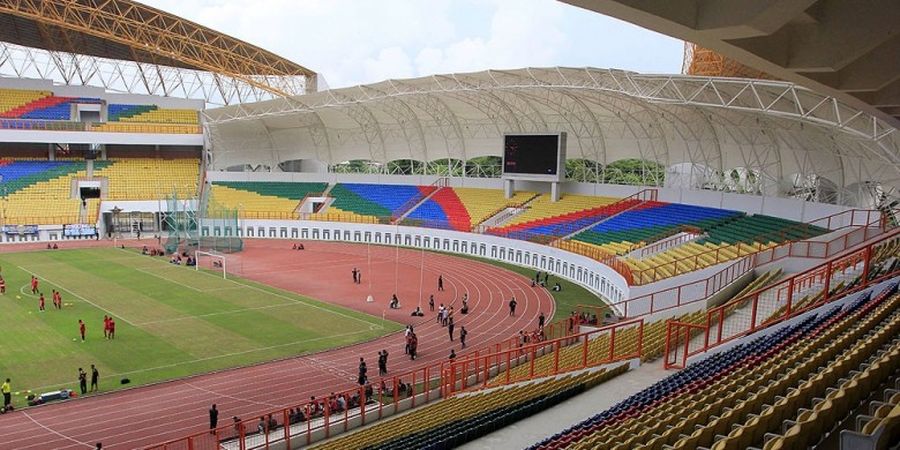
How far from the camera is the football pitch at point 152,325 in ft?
67.2

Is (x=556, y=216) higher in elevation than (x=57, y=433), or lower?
higher

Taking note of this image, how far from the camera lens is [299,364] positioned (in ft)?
69.7

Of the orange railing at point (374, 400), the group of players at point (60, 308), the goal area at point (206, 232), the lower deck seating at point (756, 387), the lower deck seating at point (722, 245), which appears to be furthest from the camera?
the goal area at point (206, 232)

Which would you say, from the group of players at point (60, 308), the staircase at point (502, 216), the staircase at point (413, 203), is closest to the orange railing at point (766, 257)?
the group of players at point (60, 308)

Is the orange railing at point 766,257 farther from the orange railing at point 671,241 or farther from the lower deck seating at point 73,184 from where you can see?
the lower deck seating at point 73,184

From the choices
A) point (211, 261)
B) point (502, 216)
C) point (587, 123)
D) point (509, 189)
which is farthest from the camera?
point (509, 189)

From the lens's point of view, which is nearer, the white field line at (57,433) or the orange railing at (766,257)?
the white field line at (57,433)

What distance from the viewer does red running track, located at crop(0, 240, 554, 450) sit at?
53.1ft

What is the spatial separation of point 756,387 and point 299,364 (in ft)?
51.6

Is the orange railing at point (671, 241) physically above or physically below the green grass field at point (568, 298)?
above

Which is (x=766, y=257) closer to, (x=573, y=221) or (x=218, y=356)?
(x=218, y=356)

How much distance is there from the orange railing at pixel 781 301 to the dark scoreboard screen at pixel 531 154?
26.5 metres

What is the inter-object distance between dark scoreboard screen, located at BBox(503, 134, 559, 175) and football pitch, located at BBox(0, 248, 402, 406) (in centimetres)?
2075

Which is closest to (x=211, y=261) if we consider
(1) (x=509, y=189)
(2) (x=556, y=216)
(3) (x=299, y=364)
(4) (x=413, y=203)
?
(4) (x=413, y=203)
